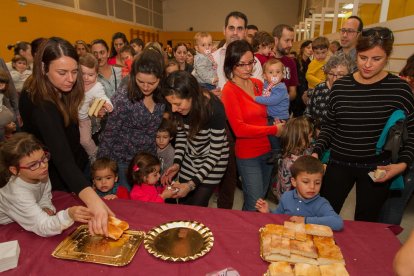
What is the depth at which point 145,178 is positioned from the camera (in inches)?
95.1

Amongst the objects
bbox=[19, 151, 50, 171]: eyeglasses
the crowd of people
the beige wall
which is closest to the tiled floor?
the crowd of people

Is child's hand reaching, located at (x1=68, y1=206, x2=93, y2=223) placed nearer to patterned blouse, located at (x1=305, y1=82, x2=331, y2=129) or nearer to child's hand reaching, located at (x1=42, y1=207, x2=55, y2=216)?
child's hand reaching, located at (x1=42, y1=207, x2=55, y2=216)

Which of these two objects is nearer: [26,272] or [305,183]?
[26,272]

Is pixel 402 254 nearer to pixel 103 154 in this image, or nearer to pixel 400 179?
pixel 400 179

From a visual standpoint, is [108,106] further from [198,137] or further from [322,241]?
[322,241]

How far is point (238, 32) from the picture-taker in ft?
11.0

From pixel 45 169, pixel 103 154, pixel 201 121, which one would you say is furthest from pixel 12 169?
pixel 201 121

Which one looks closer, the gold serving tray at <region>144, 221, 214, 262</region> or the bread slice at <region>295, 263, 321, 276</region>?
the bread slice at <region>295, 263, 321, 276</region>

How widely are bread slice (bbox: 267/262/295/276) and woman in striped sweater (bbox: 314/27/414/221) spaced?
107cm

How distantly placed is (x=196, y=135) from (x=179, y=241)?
0.93 meters

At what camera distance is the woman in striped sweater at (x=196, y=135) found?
2.10 metres

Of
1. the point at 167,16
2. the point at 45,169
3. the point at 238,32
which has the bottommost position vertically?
the point at 45,169

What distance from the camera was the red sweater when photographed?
2426 mm

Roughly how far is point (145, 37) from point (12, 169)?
51.4ft
